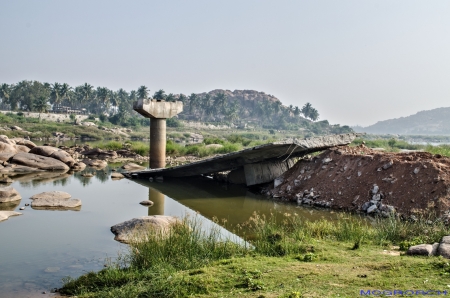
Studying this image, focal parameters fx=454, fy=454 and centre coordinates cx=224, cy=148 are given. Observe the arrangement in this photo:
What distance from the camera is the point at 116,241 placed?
10.1 m

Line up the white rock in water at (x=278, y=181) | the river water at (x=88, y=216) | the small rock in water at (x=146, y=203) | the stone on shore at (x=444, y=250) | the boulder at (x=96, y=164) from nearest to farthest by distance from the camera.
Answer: the stone on shore at (x=444, y=250) → the river water at (x=88, y=216) → the small rock in water at (x=146, y=203) → the white rock in water at (x=278, y=181) → the boulder at (x=96, y=164)

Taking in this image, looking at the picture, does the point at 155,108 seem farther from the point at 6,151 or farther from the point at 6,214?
the point at 6,214

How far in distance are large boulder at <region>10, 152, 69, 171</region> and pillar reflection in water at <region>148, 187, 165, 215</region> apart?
714cm

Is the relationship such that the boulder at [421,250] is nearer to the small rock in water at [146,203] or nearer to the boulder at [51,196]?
the small rock in water at [146,203]

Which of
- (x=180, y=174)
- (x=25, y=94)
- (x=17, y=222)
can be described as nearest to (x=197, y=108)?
(x=25, y=94)

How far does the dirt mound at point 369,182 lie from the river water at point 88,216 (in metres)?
1.10

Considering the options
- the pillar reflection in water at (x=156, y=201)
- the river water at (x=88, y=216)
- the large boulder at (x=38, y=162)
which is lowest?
the pillar reflection in water at (x=156, y=201)

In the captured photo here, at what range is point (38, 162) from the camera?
2334cm

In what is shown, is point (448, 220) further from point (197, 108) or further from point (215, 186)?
point (197, 108)

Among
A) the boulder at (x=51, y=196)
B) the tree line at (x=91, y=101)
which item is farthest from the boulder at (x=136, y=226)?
the tree line at (x=91, y=101)

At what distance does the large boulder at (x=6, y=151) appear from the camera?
2313 centimetres

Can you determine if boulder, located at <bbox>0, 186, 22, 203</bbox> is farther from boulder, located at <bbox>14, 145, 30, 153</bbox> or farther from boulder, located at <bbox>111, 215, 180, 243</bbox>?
boulder, located at <bbox>14, 145, 30, 153</bbox>

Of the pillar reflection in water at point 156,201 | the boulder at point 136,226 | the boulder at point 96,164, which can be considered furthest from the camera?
the boulder at point 96,164

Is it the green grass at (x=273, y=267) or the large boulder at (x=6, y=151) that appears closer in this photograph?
the green grass at (x=273, y=267)
